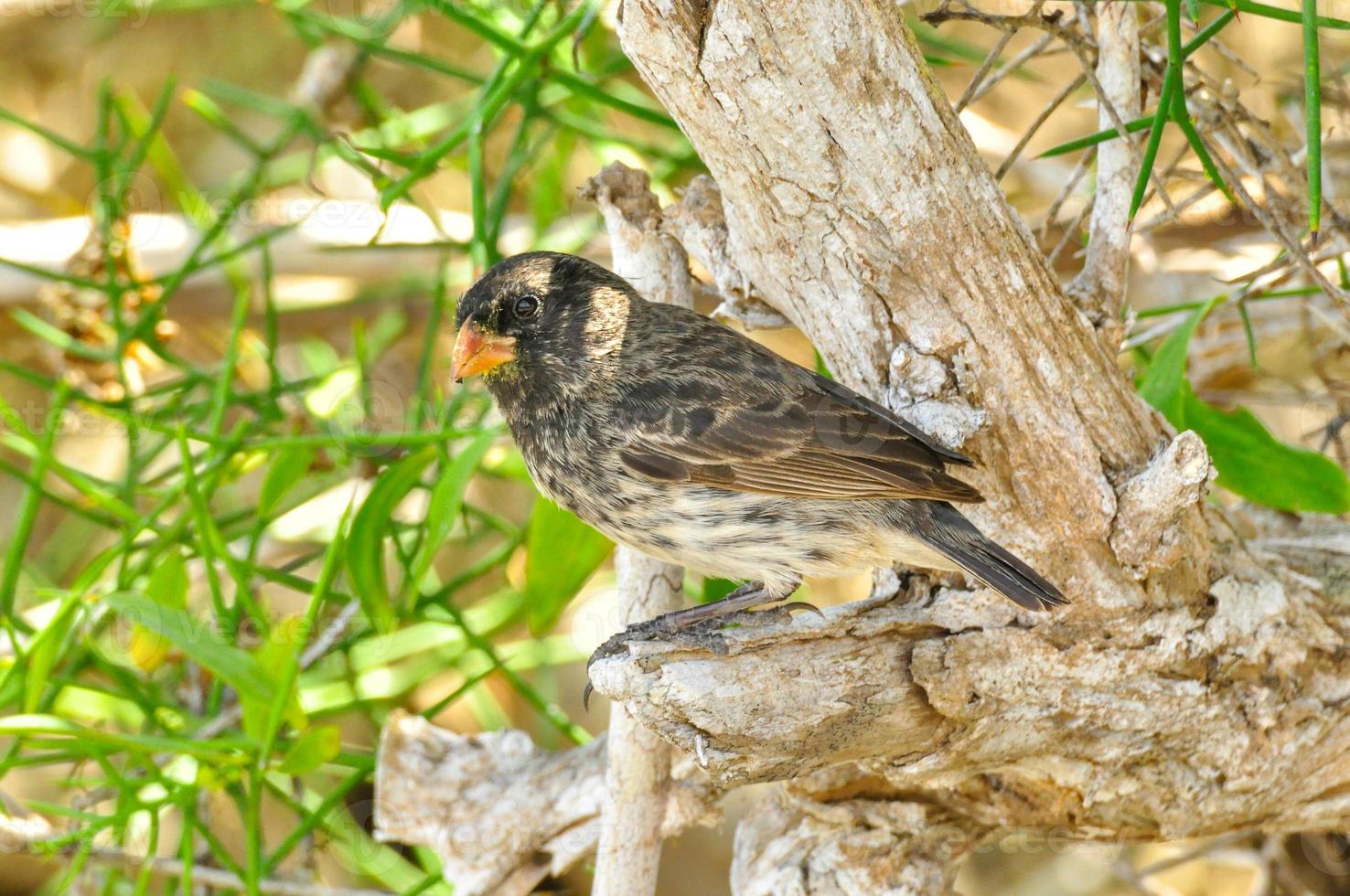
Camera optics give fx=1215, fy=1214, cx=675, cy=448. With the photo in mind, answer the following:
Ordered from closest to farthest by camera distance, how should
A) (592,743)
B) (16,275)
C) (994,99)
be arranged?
(592,743) < (16,275) < (994,99)

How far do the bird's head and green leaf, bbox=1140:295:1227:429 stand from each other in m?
1.15

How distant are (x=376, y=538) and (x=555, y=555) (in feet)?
1.34

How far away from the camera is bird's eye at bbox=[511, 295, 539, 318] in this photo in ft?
8.76

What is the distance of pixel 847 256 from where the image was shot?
7.29 ft

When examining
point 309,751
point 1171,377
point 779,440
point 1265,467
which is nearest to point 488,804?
point 309,751

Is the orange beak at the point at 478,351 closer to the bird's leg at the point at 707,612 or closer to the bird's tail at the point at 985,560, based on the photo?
the bird's leg at the point at 707,612

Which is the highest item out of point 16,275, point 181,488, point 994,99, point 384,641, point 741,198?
point 994,99

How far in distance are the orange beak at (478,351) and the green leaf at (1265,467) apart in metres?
1.50

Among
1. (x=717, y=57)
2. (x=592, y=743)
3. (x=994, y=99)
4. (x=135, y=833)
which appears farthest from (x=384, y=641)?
(x=994, y=99)

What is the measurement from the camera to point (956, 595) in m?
2.41

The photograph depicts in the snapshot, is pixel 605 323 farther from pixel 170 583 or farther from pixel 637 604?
pixel 170 583

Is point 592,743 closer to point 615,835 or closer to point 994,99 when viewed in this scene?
point 615,835

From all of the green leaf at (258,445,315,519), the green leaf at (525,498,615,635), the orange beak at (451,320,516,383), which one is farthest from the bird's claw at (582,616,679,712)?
the green leaf at (258,445,315,519)

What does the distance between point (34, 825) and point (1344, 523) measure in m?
3.38
